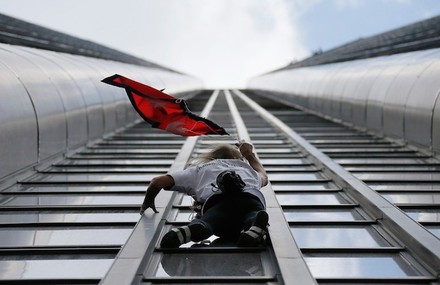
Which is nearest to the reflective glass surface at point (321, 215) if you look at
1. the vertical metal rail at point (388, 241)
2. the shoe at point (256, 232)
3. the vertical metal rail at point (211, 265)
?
the vertical metal rail at point (388, 241)

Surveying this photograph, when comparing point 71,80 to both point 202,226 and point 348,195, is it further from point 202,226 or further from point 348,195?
point 202,226

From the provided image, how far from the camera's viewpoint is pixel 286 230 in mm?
7566

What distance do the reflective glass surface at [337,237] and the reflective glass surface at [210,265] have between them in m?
1.12

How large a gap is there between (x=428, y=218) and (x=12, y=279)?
5.59 meters

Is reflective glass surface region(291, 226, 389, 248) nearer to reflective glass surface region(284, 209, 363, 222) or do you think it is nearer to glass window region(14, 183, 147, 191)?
reflective glass surface region(284, 209, 363, 222)

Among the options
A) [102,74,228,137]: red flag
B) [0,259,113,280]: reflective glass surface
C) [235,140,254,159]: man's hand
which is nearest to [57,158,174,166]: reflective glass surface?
[102,74,228,137]: red flag

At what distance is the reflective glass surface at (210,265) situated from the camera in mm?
6383

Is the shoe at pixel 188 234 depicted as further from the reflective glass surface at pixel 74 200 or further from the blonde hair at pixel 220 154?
the reflective glass surface at pixel 74 200

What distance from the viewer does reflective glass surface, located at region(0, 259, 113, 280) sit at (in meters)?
6.39

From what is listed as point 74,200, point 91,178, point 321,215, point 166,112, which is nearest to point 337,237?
point 321,215

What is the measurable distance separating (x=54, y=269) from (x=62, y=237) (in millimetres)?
1372

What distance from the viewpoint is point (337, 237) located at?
8117 millimetres

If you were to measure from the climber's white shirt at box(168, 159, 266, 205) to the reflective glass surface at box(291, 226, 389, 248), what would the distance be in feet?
3.06

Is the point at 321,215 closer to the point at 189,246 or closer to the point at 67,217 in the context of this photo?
the point at 189,246
